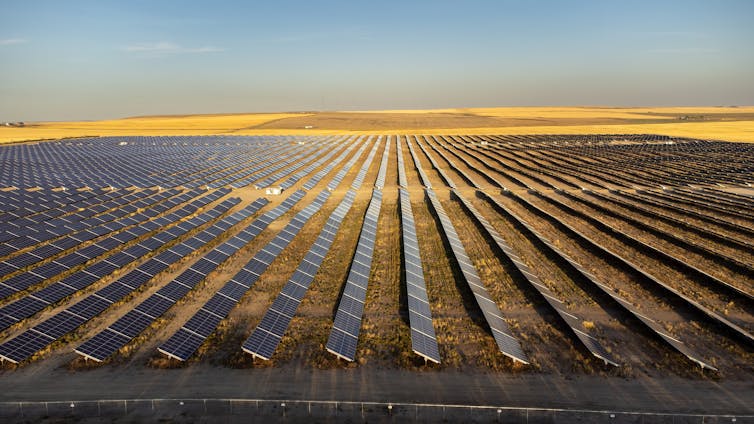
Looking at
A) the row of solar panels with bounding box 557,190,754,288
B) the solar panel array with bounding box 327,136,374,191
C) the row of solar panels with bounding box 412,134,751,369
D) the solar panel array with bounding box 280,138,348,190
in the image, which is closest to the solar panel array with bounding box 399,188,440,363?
the row of solar panels with bounding box 412,134,751,369

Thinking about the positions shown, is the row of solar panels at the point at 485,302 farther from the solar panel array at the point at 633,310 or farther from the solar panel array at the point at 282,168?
the solar panel array at the point at 282,168

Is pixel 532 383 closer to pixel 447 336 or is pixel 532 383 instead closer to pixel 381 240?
pixel 447 336

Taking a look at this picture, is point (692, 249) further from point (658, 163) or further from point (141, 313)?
point (658, 163)

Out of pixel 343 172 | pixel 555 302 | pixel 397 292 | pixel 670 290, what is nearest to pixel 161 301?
pixel 397 292

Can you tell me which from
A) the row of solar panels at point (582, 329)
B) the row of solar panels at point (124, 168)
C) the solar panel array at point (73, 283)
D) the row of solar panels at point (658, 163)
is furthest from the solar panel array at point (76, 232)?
the row of solar panels at point (658, 163)

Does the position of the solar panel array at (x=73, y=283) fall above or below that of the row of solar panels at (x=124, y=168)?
below

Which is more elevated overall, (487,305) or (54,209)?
(54,209)

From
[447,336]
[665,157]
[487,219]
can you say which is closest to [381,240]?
[487,219]
